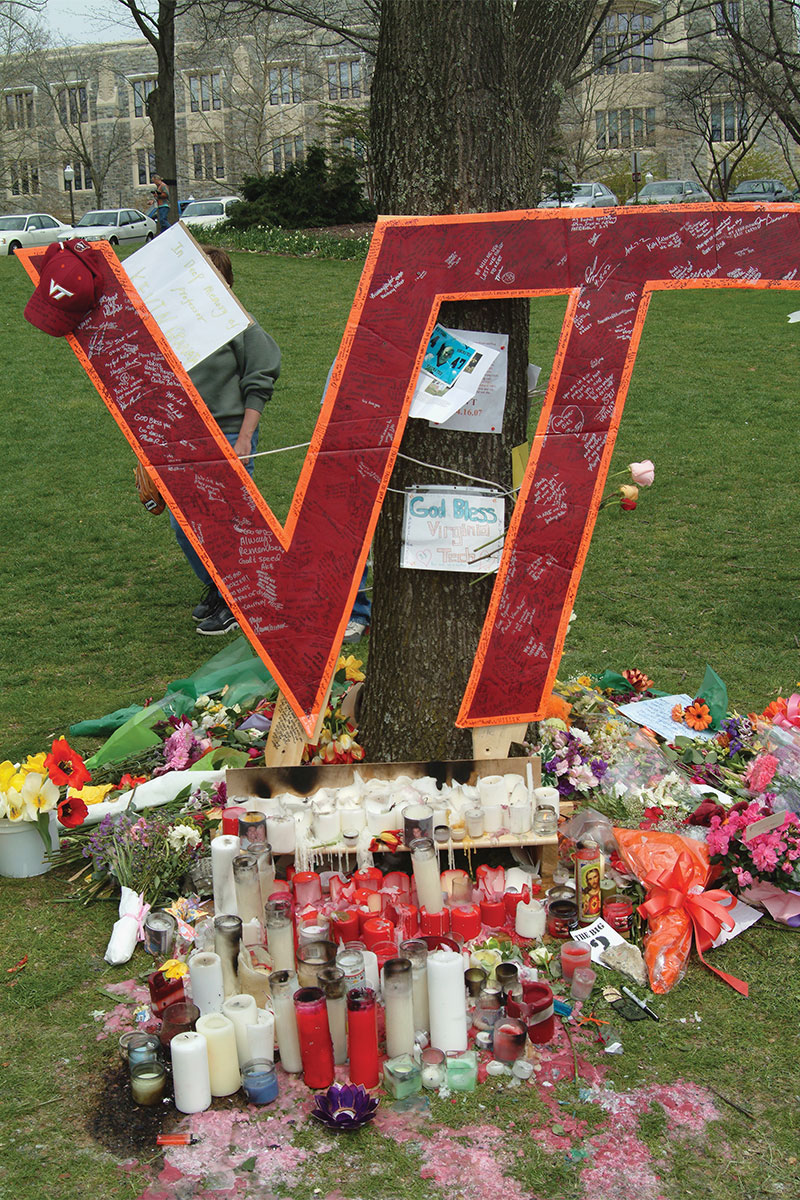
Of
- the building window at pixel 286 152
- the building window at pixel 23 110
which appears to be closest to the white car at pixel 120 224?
the building window at pixel 286 152

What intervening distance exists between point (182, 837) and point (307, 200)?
19.5m

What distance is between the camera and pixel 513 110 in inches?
143

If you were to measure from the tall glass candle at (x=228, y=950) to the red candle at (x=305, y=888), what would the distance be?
0.31 m

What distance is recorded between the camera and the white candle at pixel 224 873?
10.6ft

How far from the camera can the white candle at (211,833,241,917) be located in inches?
127

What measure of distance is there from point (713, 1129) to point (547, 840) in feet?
3.36

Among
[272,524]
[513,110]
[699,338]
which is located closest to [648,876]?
[272,524]

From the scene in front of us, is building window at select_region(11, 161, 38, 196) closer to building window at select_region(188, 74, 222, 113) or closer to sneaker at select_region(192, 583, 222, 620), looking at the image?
building window at select_region(188, 74, 222, 113)

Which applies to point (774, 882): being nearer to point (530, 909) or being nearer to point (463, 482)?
point (530, 909)

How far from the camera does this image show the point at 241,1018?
278cm

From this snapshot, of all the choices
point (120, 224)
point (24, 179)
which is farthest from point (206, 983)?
point (24, 179)

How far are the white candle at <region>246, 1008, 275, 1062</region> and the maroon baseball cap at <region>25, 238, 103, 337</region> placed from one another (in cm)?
217

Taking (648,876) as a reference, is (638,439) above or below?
above

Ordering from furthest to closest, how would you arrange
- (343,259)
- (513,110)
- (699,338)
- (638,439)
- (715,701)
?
(343,259)
(699,338)
(638,439)
(715,701)
(513,110)
